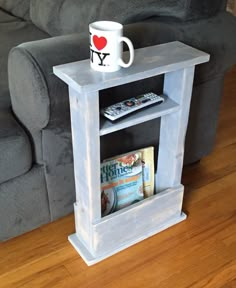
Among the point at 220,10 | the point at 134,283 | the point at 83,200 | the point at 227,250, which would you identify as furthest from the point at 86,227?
the point at 220,10

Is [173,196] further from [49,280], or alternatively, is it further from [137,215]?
[49,280]

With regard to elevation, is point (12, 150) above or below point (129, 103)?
below

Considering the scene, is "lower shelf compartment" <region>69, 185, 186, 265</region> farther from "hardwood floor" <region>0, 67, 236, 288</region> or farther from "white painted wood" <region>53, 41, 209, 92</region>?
"white painted wood" <region>53, 41, 209, 92</region>

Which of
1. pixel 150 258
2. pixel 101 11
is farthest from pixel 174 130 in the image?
pixel 101 11

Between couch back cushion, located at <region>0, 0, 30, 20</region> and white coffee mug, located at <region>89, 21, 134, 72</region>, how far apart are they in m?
1.07

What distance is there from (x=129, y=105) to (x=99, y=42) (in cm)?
21

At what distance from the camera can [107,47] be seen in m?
0.98

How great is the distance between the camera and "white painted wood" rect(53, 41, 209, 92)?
974 millimetres

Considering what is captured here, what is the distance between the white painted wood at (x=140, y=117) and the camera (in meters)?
1.08

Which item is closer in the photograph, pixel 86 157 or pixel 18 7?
pixel 86 157

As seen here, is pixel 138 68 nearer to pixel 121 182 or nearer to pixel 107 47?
pixel 107 47

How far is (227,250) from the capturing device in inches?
53.1

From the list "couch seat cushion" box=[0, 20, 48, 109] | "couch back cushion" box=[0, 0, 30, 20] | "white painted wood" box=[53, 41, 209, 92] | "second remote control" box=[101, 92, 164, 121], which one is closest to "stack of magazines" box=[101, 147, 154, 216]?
"second remote control" box=[101, 92, 164, 121]

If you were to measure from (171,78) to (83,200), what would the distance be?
1.44ft
